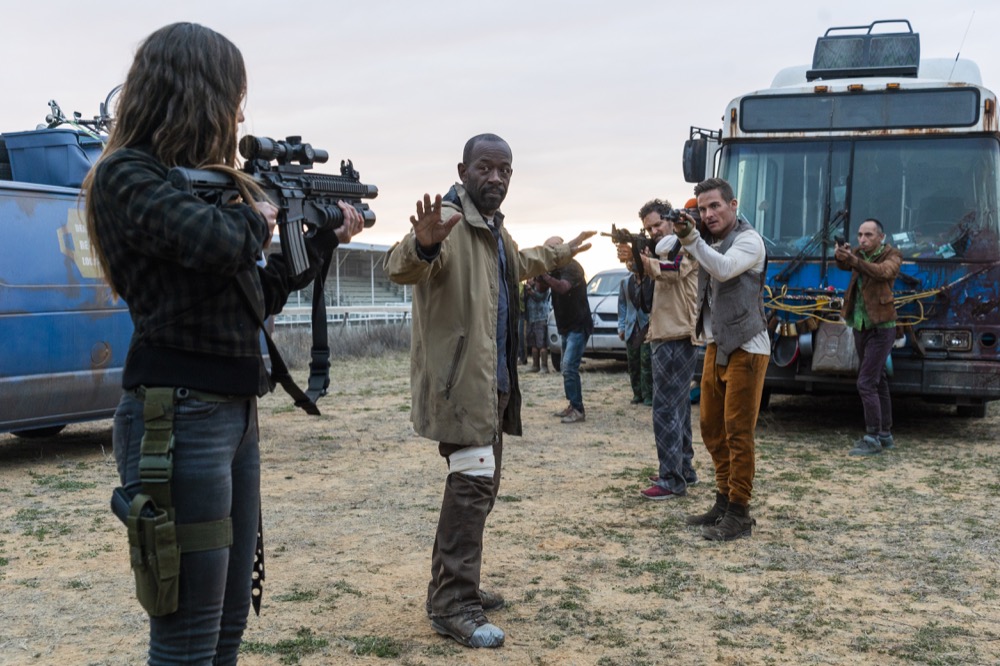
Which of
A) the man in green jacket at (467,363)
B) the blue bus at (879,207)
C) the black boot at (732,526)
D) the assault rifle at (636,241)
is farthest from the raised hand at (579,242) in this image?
the blue bus at (879,207)

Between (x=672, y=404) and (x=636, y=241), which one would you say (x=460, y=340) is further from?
(x=672, y=404)

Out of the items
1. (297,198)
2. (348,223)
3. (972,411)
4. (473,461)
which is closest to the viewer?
(297,198)

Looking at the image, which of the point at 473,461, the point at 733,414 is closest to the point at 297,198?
the point at 473,461

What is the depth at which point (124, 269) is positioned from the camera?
244cm

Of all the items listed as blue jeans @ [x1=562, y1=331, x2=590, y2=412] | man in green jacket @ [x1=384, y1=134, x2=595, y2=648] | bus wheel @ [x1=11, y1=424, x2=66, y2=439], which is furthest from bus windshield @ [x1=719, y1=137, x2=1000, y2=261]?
bus wheel @ [x1=11, y1=424, x2=66, y2=439]

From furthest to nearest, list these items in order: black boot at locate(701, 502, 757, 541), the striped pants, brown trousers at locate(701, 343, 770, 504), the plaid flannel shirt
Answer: the striped pants, black boot at locate(701, 502, 757, 541), brown trousers at locate(701, 343, 770, 504), the plaid flannel shirt

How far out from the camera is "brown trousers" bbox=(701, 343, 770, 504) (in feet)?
19.6

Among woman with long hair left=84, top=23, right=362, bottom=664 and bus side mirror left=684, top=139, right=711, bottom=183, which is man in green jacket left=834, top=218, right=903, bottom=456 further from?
woman with long hair left=84, top=23, right=362, bottom=664

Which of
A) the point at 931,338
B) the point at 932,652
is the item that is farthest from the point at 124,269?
the point at 931,338

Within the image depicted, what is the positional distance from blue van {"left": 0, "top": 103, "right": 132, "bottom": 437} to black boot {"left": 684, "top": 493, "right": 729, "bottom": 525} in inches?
176

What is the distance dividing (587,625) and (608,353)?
12375mm

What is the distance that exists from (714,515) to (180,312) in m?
4.60

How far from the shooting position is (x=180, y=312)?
2434 mm

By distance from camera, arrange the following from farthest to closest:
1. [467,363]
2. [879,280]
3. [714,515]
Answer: [879,280] < [714,515] < [467,363]
